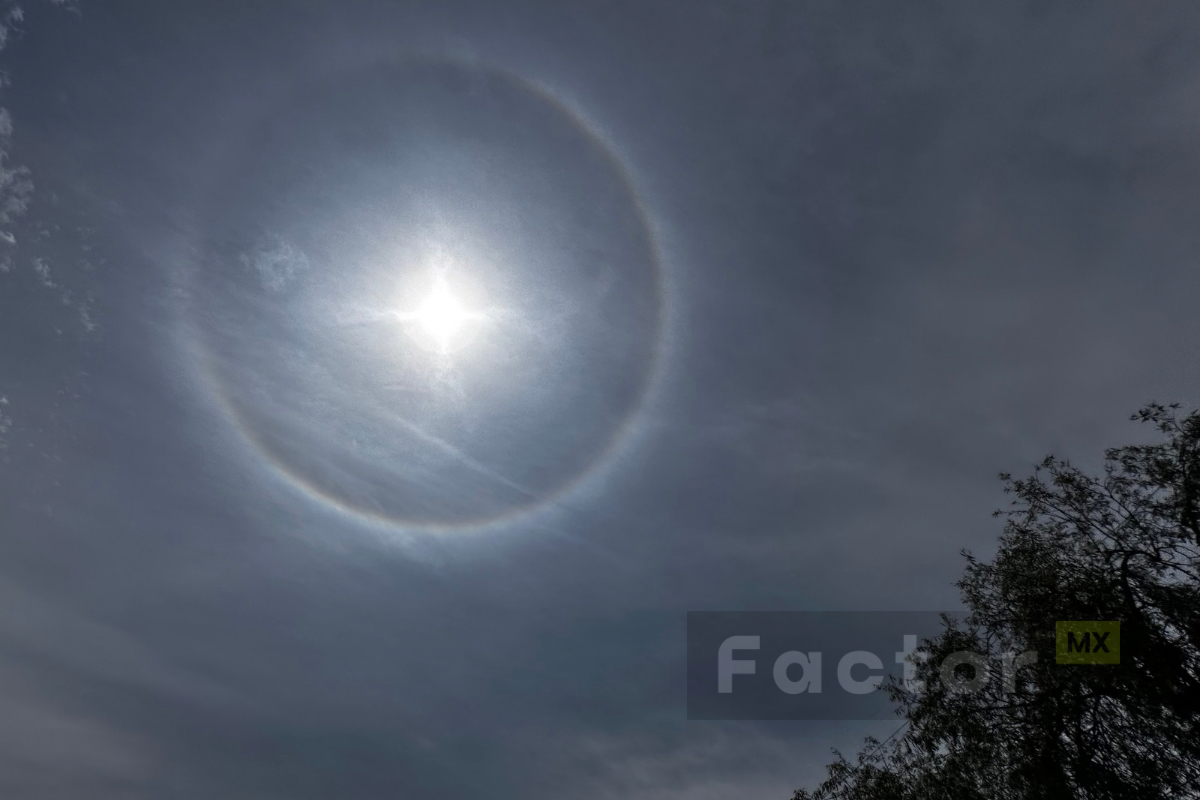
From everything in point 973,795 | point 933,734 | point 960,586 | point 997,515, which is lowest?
point 973,795

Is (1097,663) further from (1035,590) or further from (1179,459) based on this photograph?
(1179,459)

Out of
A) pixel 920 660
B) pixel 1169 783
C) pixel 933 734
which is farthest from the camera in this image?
pixel 920 660

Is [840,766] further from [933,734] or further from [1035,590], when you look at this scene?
[1035,590]

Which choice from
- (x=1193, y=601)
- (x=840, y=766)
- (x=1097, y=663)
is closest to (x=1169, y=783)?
(x=1097, y=663)

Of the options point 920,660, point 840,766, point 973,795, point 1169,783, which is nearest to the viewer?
point 1169,783

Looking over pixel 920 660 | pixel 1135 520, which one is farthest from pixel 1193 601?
pixel 920 660

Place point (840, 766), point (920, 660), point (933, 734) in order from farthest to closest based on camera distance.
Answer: point (840, 766), point (920, 660), point (933, 734)

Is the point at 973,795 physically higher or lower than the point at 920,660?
lower

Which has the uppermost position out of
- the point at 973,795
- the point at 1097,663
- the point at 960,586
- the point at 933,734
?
the point at 960,586

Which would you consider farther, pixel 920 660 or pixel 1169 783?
pixel 920 660
